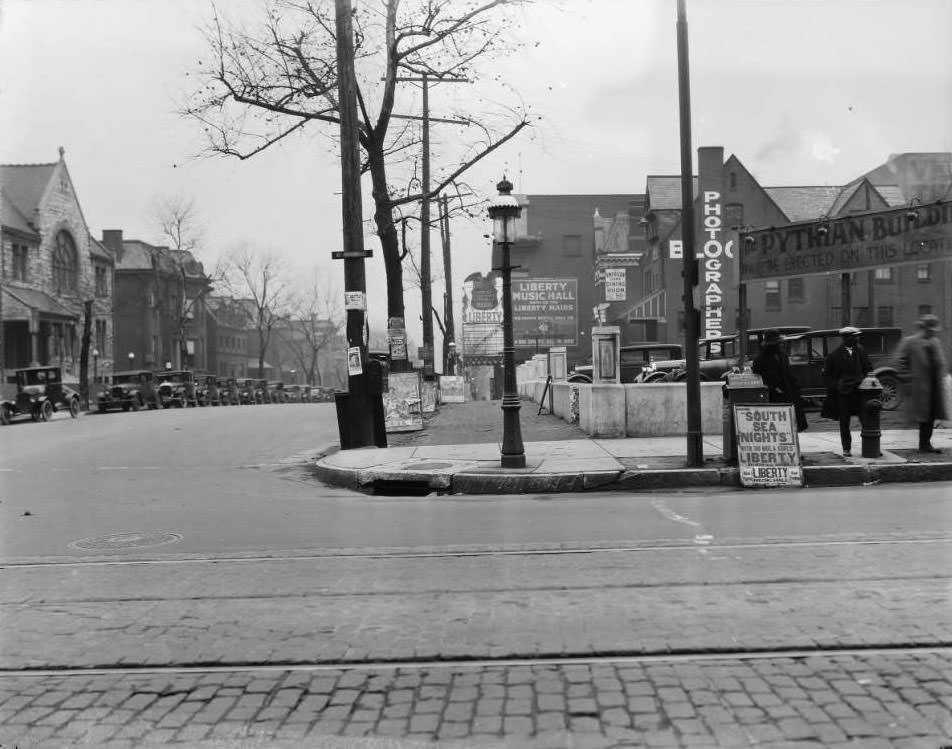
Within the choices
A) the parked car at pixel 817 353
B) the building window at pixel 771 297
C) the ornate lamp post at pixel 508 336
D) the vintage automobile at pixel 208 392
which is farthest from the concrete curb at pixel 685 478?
the building window at pixel 771 297

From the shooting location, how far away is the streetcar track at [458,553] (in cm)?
602

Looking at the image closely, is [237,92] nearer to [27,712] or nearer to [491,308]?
[27,712]

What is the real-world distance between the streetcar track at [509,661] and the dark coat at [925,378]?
24.7ft

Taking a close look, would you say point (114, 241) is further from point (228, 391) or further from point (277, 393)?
point (228, 391)

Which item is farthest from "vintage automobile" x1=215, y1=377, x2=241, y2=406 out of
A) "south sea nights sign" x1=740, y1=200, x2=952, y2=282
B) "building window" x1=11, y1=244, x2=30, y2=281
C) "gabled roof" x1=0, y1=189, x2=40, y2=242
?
"south sea nights sign" x1=740, y1=200, x2=952, y2=282

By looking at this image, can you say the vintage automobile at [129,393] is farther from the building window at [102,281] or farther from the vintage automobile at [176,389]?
the building window at [102,281]

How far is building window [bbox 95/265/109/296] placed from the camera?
48.5 m

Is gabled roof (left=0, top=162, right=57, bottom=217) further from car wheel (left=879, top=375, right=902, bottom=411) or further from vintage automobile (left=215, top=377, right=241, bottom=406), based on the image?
car wheel (left=879, top=375, right=902, bottom=411)

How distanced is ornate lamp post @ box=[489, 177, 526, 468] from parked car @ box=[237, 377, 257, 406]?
43.2 metres

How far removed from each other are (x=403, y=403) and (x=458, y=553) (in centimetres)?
1035

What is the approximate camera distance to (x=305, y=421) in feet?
74.5

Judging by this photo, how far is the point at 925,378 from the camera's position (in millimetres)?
10383

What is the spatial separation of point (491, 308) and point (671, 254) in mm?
17580

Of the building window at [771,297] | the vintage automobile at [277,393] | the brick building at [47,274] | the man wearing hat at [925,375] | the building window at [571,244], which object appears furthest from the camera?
the building window at [571,244]
